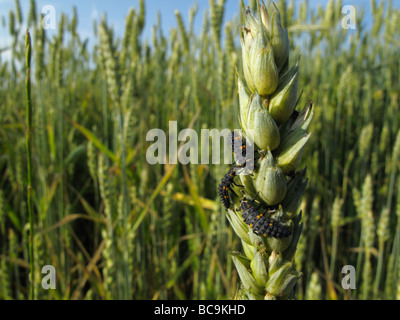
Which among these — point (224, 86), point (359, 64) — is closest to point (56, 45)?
point (224, 86)

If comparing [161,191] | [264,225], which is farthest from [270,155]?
[161,191]

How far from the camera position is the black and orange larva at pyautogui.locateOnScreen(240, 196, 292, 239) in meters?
0.46

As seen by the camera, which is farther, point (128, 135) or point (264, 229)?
point (128, 135)

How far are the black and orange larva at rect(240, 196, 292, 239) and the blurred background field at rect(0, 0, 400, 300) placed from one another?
1.22ft

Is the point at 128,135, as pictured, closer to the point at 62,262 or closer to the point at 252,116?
the point at 62,262

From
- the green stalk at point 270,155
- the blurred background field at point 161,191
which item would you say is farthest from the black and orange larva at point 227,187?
the blurred background field at point 161,191

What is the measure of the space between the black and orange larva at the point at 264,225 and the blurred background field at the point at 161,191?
1.22 feet

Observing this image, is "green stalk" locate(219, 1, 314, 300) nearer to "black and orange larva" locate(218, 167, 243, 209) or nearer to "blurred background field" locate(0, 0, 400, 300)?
"black and orange larva" locate(218, 167, 243, 209)

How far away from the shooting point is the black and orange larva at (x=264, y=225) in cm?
46

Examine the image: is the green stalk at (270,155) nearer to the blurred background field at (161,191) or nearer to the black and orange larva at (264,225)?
the black and orange larva at (264,225)

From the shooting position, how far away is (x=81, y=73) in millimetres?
3484
